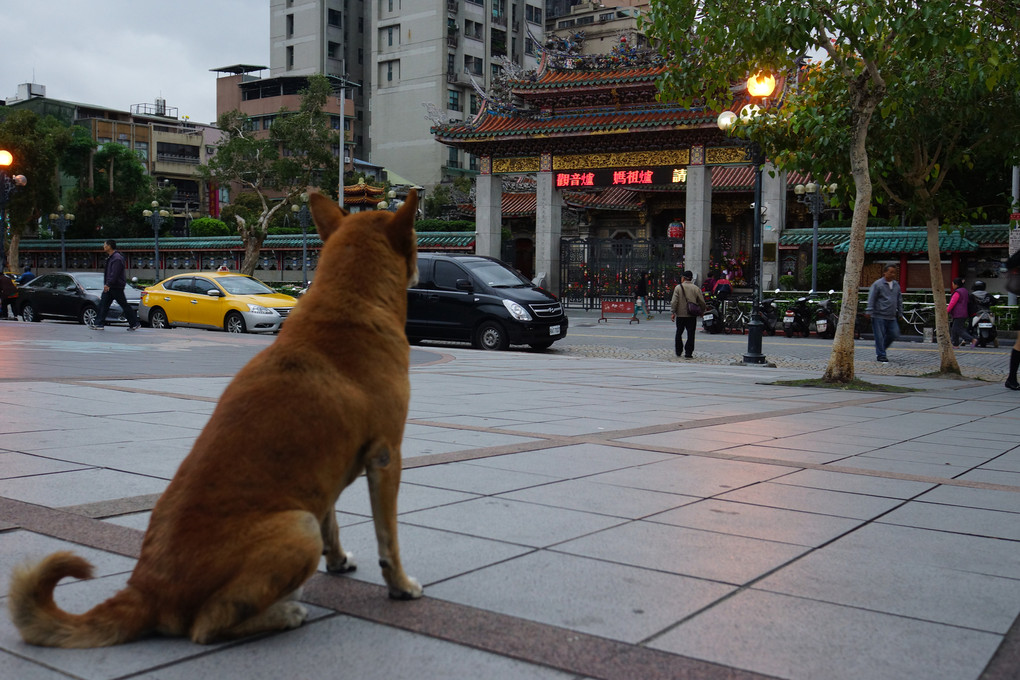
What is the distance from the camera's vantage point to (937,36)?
34.4 feet

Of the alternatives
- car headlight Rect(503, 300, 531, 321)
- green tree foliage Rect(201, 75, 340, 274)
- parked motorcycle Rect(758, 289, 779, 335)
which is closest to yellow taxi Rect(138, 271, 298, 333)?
car headlight Rect(503, 300, 531, 321)

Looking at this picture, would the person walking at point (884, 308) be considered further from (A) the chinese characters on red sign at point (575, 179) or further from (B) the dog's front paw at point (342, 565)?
(A) the chinese characters on red sign at point (575, 179)

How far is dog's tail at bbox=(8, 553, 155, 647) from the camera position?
259cm

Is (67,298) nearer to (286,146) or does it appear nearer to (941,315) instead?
(941,315)

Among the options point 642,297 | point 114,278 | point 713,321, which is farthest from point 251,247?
point 713,321

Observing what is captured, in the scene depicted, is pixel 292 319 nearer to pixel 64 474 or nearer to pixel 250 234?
pixel 64 474

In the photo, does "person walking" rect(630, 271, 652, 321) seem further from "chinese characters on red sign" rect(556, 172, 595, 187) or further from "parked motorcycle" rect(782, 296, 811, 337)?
"parked motorcycle" rect(782, 296, 811, 337)

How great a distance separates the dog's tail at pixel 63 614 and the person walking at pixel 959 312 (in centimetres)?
2196

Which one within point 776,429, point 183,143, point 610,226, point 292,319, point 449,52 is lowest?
point 776,429

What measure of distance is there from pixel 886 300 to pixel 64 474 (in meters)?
15.7

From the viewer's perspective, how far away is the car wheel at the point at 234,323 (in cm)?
2077

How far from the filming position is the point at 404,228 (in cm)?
324

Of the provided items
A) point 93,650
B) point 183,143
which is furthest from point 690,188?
point 183,143

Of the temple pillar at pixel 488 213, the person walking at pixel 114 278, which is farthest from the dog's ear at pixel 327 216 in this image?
the temple pillar at pixel 488 213
